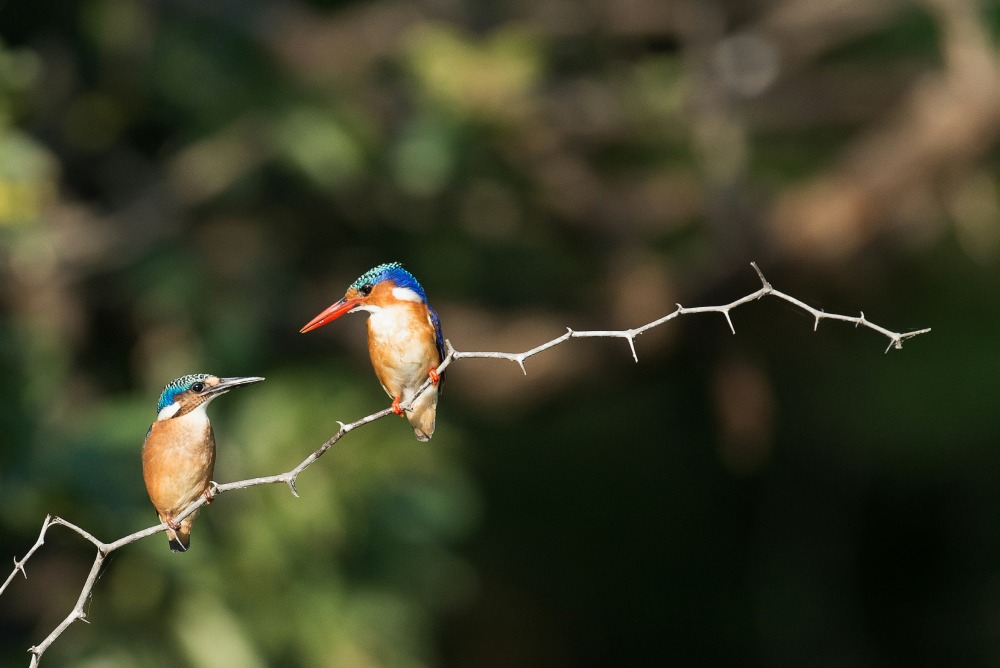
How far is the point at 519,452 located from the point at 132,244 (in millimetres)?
4532

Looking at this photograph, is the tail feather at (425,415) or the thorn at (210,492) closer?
the thorn at (210,492)

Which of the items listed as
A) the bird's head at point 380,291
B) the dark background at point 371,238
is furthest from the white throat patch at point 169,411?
the dark background at point 371,238

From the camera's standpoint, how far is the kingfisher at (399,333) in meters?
0.82

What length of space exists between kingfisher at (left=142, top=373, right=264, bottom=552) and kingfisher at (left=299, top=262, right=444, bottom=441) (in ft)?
0.32

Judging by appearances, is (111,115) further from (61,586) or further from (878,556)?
(878,556)

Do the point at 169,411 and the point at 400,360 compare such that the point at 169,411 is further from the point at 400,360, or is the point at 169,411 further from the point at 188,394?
the point at 400,360

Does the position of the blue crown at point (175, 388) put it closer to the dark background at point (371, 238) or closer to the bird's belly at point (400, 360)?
the bird's belly at point (400, 360)

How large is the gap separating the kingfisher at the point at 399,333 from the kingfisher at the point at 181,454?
0.10 metres

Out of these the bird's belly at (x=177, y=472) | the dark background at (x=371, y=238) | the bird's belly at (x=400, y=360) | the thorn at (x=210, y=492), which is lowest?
the thorn at (x=210, y=492)

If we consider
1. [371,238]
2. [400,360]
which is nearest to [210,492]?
[400,360]

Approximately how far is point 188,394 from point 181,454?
0.05m

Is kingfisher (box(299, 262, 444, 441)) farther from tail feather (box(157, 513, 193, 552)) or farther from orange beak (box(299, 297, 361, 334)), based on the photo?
tail feather (box(157, 513, 193, 552))

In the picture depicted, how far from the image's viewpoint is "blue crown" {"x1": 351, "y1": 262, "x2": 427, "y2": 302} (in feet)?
2.70

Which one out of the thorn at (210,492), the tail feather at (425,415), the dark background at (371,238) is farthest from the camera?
the dark background at (371,238)
